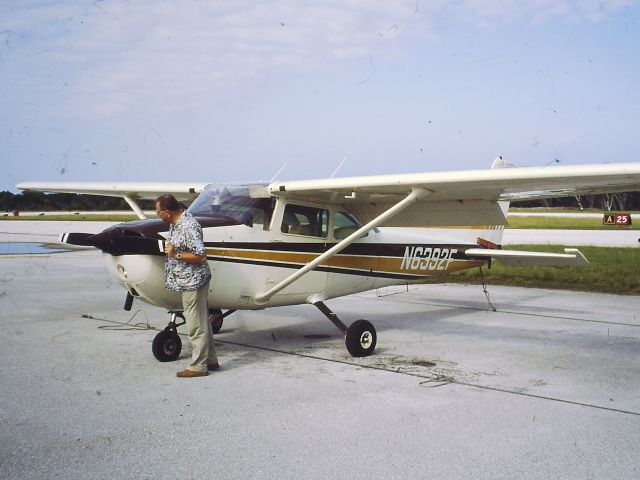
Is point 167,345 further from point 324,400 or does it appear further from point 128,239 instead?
point 324,400

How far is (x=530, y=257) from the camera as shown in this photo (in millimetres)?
9367

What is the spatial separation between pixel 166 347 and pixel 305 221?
7.33 ft

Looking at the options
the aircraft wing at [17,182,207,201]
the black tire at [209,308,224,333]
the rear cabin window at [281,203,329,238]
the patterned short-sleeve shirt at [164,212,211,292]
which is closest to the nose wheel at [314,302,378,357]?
the rear cabin window at [281,203,329,238]

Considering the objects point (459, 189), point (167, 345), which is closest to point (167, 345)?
point (167, 345)

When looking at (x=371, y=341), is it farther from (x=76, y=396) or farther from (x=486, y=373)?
(x=76, y=396)

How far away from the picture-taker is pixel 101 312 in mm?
10086

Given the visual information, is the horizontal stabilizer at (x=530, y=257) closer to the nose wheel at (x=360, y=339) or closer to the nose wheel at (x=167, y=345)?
the nose wheel at (x=360, y=339)

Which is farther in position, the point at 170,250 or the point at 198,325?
the point at 198,325

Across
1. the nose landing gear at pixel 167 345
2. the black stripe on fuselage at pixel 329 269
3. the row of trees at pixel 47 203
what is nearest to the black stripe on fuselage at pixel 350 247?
the black stripe on fuselage at pixel 329 269

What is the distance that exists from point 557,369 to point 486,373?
0.79 meters

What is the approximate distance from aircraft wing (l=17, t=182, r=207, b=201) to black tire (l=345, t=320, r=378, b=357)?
318 cm

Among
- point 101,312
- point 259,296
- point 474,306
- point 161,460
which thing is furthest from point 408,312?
point 161,460

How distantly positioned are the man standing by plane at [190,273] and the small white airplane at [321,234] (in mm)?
220

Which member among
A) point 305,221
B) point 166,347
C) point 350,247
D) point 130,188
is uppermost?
point 130,188
